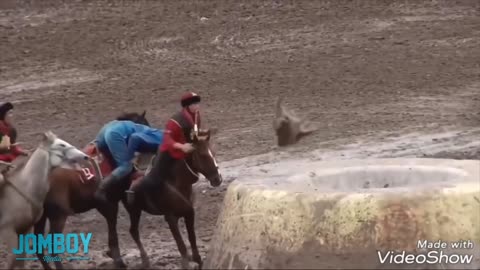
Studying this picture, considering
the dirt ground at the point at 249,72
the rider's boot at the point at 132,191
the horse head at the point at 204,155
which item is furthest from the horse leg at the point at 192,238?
the dirt ground at the point at 249,72

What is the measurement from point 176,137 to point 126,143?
0.73m

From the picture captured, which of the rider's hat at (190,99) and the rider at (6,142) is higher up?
the rider's hat at (190,99)

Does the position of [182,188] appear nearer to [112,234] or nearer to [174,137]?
[174,137]

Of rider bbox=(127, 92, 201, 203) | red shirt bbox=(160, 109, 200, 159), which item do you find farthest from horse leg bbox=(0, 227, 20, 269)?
red shirt bbox=(160, 109, 200, 159)

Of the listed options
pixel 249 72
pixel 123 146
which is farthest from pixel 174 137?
pixel 249 72

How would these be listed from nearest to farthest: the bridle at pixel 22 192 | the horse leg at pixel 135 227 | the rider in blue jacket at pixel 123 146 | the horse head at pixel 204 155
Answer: the bridle at pixel 22 192
the horse head at pixel 204 155
the rider in blue jacket at pixel 123 146
the horse leg at pixel 135 227

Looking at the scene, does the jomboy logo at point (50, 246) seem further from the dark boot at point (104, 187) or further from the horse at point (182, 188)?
the horse at point (182, 188)

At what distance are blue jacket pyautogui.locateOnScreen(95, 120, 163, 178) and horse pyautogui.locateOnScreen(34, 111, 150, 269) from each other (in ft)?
0.39

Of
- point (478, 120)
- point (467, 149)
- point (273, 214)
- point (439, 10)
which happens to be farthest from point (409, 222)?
point (439, 10)

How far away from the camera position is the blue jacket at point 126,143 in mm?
11297

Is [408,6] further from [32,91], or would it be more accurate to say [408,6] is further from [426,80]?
[32,91]

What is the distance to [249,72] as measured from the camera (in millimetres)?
20250

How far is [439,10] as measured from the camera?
77.6 ft

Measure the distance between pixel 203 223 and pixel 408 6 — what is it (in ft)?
40.9
